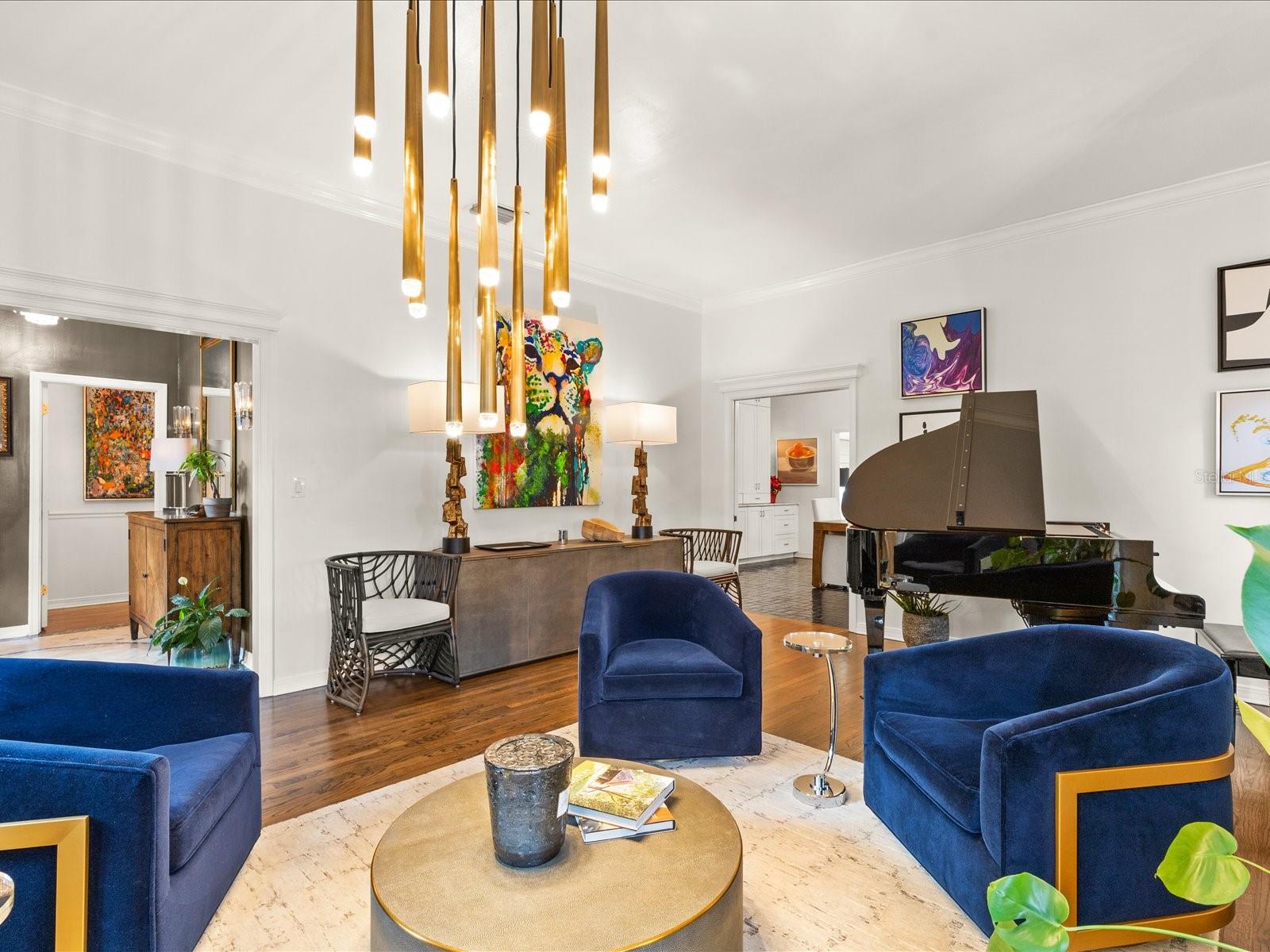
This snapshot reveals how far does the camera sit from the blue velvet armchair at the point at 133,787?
1.39 meters

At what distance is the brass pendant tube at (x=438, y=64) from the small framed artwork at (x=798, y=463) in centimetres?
935

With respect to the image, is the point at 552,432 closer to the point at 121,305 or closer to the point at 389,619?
the point at 389,619

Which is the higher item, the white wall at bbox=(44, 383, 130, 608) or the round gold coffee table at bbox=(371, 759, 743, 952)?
the white wall at bbox=(44, 383, 130, 608)

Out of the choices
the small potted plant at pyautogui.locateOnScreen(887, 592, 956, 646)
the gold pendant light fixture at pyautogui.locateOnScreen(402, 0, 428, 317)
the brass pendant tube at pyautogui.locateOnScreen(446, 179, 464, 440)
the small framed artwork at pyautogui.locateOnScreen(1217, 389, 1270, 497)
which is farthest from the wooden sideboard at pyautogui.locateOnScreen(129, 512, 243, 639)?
the small framed artwork at pyautogui.locateOnScreen(1217, 389, 1270, 497)

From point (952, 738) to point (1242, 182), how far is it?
3.78 meters

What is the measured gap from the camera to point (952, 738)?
2059 millimetres

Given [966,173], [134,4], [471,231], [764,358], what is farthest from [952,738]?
[764,358]

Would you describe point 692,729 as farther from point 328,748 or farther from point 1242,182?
point 1242,182

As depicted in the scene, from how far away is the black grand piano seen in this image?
115 inches

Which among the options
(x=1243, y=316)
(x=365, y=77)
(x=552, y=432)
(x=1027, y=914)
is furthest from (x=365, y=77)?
(x=1243, y=316)

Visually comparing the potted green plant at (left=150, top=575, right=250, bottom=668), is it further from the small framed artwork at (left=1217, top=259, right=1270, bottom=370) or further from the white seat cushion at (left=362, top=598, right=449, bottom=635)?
the small framed artwork at (left=1217, top=259, right=1270, bottom=370)

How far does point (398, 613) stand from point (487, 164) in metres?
2.73

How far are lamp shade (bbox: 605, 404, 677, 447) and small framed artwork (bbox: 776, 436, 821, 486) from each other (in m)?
5.44

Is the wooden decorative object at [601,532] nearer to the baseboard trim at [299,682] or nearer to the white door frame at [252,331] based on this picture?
the baseboard trim at [299,682]
